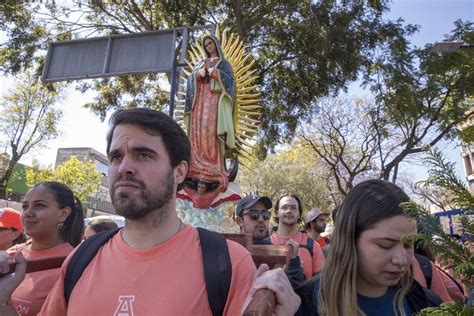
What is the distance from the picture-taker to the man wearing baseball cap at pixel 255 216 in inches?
157

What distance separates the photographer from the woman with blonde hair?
4.74 feet

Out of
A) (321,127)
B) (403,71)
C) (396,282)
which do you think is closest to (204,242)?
(396,282)

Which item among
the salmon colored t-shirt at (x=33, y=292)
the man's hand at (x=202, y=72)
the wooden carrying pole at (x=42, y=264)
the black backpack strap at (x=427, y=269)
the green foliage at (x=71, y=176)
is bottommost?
the salmon colored t-shirt at (x=33, y=292)

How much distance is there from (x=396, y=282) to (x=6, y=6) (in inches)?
516

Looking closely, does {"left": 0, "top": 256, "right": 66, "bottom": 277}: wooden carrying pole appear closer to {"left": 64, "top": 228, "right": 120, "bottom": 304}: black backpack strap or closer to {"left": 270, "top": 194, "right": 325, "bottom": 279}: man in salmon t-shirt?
{"left": 64, "top": 228, "right": 120, "bottom": 304}: black backpack strap

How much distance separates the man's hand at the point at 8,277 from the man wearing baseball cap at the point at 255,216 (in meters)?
2.52

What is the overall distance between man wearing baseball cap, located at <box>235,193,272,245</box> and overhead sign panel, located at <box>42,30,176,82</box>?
3.10 meters

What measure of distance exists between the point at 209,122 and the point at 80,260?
13.4ft

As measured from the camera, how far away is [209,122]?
5535 millimetres

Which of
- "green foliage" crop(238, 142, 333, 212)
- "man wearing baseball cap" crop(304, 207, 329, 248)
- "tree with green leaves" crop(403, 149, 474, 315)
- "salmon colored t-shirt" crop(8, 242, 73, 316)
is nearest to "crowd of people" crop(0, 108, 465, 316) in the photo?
"salmon colored t-shirt" crop(8, 242, 73, 316)

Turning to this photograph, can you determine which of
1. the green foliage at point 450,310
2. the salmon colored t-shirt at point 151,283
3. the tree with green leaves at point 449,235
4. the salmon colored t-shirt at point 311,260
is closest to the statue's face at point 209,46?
the salmon colored t-shirt at point 311,260

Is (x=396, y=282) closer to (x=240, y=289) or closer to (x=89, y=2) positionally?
(x=240, y=289)

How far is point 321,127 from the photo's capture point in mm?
16062

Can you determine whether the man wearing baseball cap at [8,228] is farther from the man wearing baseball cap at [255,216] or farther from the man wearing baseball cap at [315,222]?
the man wearing baseball cap at [315,222]
